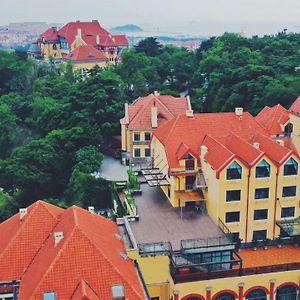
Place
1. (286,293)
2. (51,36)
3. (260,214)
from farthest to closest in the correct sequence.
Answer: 1. (51,36)
2. (260,214)
3. (286,293)

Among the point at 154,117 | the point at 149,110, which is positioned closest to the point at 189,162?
the point at 154,117

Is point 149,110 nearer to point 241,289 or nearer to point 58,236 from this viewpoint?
point 241,289

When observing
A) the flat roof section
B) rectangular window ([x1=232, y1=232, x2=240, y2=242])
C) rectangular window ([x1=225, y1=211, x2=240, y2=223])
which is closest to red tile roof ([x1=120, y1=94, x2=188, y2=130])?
the flat roof section

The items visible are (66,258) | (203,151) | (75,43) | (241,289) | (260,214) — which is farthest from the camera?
(75,43)

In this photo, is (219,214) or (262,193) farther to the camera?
(262,193)

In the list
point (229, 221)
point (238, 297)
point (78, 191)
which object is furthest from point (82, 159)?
point (238, 297)

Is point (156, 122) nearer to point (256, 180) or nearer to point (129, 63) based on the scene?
point (256, 180)
